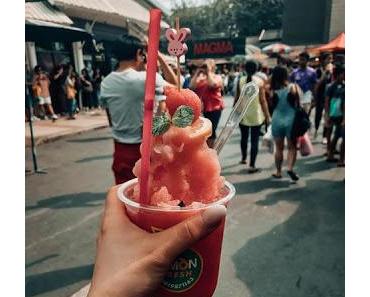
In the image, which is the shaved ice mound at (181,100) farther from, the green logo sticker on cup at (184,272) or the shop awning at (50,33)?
the shop awning at (50,33)

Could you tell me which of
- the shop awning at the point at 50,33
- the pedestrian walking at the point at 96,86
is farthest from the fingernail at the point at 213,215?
the pedestrian walking at the point at 96,86

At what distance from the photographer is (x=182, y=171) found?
131 cm

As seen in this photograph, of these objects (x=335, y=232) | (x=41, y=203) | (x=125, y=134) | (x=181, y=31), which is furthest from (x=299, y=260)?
(x=41, y=203)

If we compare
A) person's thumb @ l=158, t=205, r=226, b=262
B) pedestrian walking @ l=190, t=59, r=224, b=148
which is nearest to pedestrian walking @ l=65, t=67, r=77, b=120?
pedestrian walking @ l=190, t=59, r=224, b=148

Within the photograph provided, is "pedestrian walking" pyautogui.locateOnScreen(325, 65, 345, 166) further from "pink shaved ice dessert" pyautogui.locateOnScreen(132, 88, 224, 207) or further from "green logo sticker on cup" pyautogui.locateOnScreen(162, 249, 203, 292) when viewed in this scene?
"green logo sticker on cup" pyautogui.locateOnScreen(162, 249, 203, 292)

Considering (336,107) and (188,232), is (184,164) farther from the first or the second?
(336,107)

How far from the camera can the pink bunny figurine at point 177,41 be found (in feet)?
4.22

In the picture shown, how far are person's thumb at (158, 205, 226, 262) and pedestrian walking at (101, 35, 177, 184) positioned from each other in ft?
8.28

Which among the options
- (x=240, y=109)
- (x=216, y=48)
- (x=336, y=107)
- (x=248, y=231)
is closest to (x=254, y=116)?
(x=336, y=107)

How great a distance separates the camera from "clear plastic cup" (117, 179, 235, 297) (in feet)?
3.90

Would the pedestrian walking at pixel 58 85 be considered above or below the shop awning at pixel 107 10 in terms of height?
below

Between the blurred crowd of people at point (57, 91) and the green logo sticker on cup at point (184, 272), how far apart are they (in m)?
10.4

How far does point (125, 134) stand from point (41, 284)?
155cm

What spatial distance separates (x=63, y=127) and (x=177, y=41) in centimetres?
974
